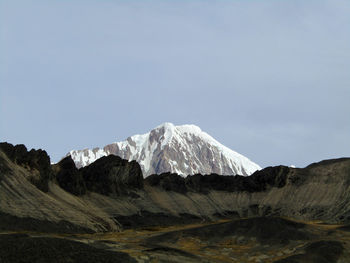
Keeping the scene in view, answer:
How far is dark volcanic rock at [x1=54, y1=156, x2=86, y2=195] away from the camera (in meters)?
176

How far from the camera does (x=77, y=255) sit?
66.8 m

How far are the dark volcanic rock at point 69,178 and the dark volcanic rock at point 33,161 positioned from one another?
9904 millimetres

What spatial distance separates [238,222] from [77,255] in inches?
2658

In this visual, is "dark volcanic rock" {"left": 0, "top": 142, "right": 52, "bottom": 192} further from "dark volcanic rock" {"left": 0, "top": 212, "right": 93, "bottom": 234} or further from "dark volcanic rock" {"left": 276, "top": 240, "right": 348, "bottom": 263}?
"dark volcanic rock" {"left": 276, "top": 240, "right": 348, "bottom": 263}

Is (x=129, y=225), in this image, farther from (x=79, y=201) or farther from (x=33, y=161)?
(x=33, y=161)

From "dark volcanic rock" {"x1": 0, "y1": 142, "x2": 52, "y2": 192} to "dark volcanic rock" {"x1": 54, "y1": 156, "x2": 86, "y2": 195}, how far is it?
32.5ft

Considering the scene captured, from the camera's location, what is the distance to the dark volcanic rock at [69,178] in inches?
6944

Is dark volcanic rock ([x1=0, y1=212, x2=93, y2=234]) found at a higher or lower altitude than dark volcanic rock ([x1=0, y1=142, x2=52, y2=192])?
lower

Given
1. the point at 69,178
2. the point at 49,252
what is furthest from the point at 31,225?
the point at 49,252

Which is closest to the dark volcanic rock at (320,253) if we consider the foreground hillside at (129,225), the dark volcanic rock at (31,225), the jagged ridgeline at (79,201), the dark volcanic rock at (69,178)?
the foreground hillside at (129,225)

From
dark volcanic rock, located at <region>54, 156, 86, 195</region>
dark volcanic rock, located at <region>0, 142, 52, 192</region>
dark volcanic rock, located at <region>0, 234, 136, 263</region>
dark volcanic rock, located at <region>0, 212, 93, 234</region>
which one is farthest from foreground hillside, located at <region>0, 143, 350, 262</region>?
dark volcanic rock, located at <region>0, 142, 52, 192</region>

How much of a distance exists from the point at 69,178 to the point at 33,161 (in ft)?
72.5

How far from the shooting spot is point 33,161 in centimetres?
16050

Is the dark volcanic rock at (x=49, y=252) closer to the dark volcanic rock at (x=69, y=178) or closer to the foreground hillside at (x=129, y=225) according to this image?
the foreground hillside at (x=129, y=225)
